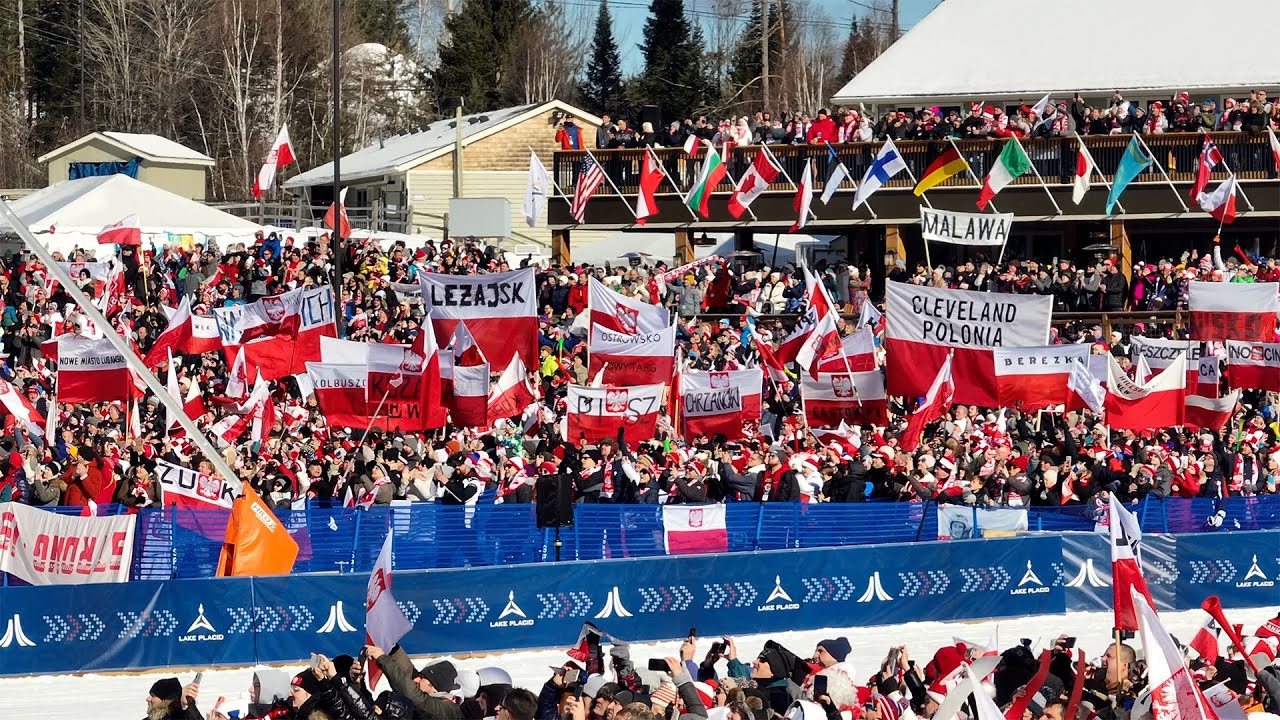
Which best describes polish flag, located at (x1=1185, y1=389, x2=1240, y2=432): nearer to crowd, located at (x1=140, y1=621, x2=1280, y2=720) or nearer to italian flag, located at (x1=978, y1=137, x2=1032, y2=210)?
crowd, located at (x1=140, y1=621, x2=1280, y2=720)

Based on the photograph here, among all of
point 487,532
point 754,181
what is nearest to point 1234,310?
point 487,532

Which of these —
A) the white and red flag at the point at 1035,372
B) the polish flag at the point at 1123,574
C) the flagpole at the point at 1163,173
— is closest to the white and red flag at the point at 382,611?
the polish flag at the point at 1123,574

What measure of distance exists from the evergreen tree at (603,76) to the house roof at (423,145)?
19.6 m

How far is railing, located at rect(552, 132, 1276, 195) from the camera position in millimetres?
33656

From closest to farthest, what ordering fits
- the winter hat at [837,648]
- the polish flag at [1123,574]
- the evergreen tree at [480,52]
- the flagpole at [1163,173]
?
the polish flag at [1123,574] → the winter hat at [837,648] → the flagpole at [1163,173] → the evergreen tree at [480,52]

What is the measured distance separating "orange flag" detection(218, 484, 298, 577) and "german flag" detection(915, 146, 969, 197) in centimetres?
1704

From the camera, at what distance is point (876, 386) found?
Answer: 22.0 metres

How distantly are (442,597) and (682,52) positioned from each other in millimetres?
51629

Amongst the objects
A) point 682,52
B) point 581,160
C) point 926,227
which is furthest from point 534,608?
point 682,52

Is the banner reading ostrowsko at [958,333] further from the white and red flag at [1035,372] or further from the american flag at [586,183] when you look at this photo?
the american flag at [586,183]

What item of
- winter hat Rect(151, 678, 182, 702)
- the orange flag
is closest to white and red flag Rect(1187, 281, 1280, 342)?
the orange flag

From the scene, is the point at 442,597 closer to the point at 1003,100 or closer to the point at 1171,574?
the point at 1171,574

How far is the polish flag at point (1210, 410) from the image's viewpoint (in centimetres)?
Result: 2200

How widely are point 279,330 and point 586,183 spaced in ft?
36.9
